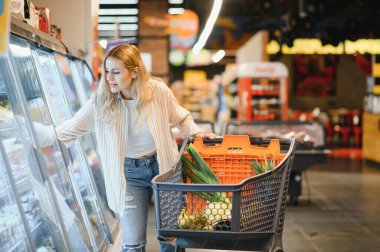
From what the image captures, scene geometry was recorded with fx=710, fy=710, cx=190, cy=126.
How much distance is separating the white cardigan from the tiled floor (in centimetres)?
249

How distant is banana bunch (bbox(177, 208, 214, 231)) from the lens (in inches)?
128

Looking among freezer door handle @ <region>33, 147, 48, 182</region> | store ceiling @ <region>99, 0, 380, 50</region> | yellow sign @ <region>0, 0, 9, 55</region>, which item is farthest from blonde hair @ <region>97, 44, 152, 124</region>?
store ceiling @ <region>99, 0, 380, 50</region>

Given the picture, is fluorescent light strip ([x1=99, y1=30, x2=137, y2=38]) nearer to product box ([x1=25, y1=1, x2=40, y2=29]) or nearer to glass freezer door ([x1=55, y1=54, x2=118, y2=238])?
glass freezer door ([x1=55, y1=54, x2=118, y2=238])

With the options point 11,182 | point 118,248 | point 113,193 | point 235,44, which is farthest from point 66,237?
point 235,44

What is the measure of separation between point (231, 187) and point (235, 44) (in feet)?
74.7

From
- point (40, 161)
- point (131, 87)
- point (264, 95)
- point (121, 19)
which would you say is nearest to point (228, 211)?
point (131, 87)

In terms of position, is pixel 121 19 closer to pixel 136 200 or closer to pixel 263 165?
pixel 136 200

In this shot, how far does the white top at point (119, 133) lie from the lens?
12.7 feet

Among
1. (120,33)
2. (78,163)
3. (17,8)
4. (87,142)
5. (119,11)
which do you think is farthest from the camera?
(120,33)

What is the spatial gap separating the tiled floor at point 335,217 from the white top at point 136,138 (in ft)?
8.18

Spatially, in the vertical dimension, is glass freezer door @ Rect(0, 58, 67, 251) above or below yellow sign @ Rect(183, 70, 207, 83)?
above

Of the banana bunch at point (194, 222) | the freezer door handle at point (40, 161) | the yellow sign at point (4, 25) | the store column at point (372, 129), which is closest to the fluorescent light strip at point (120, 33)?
the store column at point (372, 129)

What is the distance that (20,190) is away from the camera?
377 cm

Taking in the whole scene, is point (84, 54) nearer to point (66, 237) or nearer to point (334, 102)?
point (66, 237)
